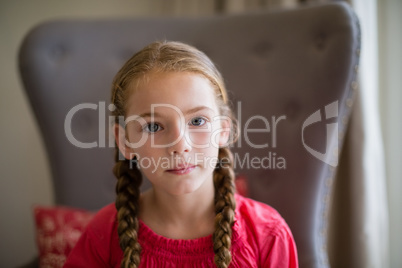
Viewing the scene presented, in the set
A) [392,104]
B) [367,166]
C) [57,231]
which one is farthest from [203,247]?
[392,104]

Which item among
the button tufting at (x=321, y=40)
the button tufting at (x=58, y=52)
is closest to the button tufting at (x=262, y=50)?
the button tufting at (x=321, y=40)

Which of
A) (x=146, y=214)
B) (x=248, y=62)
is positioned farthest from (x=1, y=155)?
(x=248, y=62)

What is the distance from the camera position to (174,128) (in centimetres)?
77

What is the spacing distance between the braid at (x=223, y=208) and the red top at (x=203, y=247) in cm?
4

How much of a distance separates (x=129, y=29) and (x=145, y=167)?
0.69 metres

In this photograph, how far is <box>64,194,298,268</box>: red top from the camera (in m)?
0.84

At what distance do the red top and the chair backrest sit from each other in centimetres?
23

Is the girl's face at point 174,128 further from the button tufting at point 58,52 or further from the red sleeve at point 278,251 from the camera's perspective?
the button tufting at point 58,52

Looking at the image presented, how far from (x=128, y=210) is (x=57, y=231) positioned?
362mm

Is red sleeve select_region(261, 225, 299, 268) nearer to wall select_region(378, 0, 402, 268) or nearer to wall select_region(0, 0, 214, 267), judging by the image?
wall select_region(378, 0, 402, 268)

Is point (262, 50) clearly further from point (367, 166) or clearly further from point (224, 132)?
point (367, 166)

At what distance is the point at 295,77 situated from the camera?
3.71 feet

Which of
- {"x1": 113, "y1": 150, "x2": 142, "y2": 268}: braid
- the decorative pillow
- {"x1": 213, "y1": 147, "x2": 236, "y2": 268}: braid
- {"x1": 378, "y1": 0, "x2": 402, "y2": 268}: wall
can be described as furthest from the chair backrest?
{"x1": 378, "y1": 0, "x2": 402, "y2": 268}: wall

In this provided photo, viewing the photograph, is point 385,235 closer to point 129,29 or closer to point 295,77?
point 295,77
